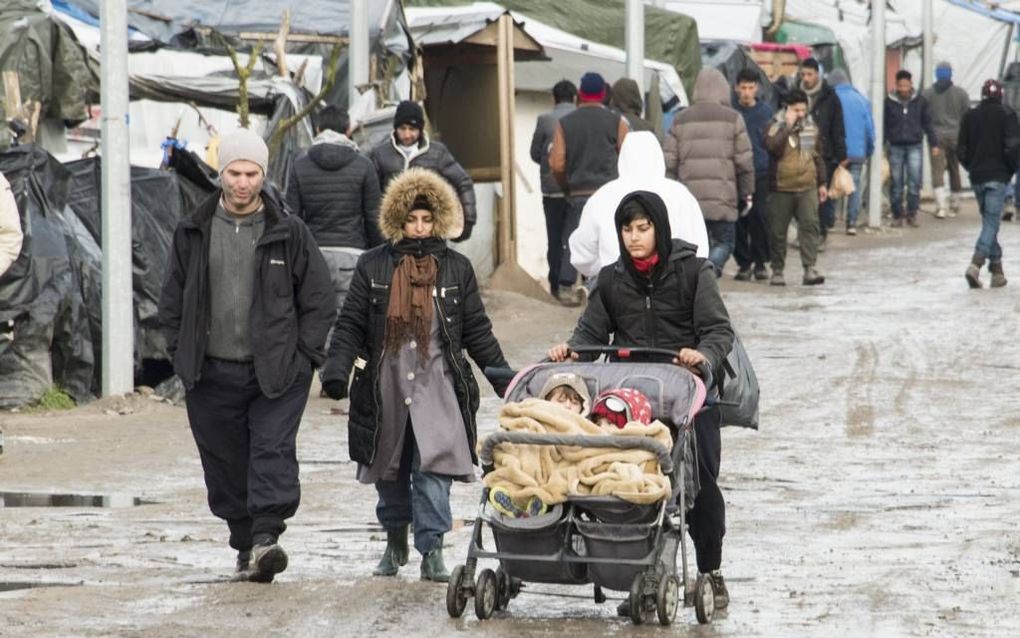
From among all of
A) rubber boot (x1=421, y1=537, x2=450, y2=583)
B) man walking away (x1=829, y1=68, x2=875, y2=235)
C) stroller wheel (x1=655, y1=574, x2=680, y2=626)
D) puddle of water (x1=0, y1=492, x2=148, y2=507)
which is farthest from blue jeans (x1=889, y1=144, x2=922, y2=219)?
stroller wheel (x1=655, y1=574, x2=680, y2=626)

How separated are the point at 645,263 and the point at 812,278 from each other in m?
13.8

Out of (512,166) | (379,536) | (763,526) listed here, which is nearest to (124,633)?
(379,536)

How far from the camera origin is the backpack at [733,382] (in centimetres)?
797

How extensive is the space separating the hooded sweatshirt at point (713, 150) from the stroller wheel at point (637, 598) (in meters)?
11.3

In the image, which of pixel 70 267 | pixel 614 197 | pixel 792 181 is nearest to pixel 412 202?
pixel 614 197

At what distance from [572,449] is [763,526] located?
261 cm

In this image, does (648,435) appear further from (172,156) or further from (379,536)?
(172,156)

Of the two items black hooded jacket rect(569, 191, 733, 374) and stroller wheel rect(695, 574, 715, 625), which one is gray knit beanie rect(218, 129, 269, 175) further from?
stroller wheel rect(695, 574, 715, 625)

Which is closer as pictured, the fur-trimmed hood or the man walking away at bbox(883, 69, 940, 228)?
the fur-trimmed hood

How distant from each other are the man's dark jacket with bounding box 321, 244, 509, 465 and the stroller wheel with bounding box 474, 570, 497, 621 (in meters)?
1.02

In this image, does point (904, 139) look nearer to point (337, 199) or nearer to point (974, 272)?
point (974, 272)

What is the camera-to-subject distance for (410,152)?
15.1 meters

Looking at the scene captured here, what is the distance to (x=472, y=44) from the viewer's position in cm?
2194

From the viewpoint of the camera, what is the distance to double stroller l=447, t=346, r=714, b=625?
752 centimetres
